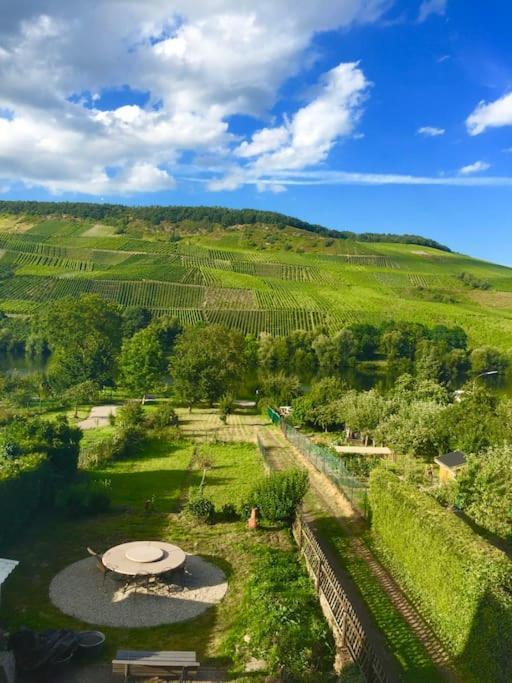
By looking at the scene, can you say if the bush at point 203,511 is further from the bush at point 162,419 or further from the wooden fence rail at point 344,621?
the bush at point 162,419

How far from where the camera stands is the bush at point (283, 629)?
12820mm

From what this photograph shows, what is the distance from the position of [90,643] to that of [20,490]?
8690mm

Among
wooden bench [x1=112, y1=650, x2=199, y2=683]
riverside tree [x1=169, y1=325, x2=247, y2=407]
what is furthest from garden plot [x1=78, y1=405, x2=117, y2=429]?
wooden bench [x1=112, y1=650, x2=199, y2=683]

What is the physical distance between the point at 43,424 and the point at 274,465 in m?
14.0

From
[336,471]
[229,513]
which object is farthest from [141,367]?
[229,513]

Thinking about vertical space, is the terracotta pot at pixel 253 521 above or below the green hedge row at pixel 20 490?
below

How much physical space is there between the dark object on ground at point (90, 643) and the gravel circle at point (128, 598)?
1263 mm

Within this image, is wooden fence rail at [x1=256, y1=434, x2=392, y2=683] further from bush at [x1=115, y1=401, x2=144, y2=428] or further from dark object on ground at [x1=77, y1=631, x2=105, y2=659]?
bush at [x1=115, y1=401, x2=144, y2=428]

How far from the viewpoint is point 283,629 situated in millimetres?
13977

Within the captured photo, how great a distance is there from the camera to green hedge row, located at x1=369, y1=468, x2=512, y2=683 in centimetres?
1311

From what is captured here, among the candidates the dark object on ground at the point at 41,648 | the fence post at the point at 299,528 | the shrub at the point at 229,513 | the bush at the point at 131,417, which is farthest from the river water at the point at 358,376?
the dark object on ground at the point at 41,648

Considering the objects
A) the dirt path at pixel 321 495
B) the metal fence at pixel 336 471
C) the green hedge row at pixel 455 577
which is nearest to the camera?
the green hedge row at pixel 455 577

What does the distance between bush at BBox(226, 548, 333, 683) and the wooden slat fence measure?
44 cm

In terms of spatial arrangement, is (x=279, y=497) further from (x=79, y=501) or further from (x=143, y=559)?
(x=79, y=501)
